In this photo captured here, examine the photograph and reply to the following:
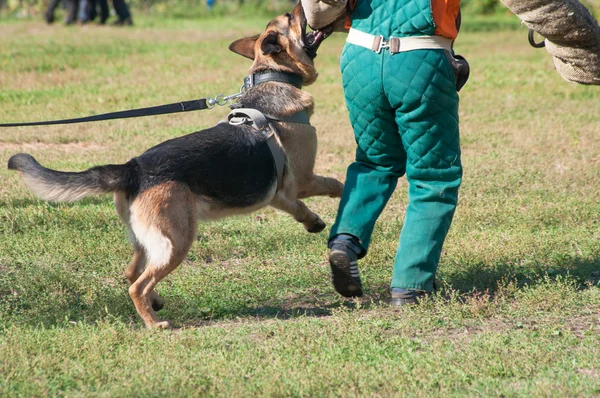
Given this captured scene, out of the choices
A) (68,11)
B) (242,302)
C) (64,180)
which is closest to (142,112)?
(64,180)

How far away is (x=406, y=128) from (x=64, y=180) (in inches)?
73.6

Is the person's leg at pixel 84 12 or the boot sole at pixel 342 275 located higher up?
the boot sole at pixel 342 275

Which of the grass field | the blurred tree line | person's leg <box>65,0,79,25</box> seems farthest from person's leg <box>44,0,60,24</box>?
the grass field

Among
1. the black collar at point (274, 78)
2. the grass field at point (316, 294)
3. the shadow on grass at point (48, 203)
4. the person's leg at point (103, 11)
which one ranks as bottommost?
the person's leg at point (103, 11)

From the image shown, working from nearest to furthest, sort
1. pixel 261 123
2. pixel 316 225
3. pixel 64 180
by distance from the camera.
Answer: pixel 64 180 < pixel 261 123 < pixel 316 225

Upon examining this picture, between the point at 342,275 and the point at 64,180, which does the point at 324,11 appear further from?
the point at 64,180

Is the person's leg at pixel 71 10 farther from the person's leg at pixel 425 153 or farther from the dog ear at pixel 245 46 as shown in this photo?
the person's leg at pixel 425 153

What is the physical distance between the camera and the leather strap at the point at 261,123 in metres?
4.73

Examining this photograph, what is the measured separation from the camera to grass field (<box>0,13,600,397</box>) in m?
3.58

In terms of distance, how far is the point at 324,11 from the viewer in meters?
4.22

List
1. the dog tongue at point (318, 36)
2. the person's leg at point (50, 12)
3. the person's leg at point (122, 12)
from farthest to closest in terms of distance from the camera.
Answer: the person's leg at point (50, 12), the person's leg at point (122, 12), the dog tongue at point (318, 36)

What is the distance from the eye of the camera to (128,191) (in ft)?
14.0

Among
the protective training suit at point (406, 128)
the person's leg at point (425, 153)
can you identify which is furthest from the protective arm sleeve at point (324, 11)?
the person's leg at point (425, 153)

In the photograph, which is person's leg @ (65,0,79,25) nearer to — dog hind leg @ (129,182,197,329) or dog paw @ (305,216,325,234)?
dog paw @ (305,216,325,234)
